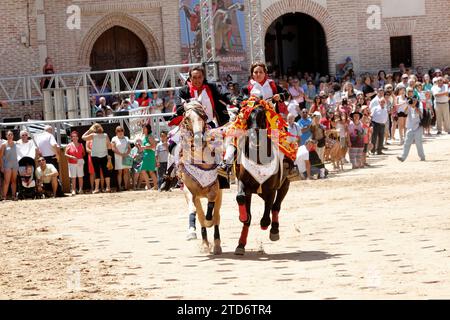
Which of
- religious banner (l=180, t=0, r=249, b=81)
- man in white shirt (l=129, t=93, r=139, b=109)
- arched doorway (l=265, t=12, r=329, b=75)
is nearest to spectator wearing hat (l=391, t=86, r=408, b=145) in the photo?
man in white shirt (l=129, t=93, r=139, b=109)

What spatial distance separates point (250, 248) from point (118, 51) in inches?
1102

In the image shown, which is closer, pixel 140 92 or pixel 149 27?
pixel 140 92

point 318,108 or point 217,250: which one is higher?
point 318,108

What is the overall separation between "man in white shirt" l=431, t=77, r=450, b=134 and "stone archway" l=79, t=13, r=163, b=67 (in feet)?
34.3

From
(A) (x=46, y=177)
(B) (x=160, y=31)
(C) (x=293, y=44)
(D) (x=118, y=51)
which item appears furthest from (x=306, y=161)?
(C) (x=293, y=44)

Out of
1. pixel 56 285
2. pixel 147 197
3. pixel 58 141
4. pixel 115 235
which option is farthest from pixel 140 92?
pixel 56 285

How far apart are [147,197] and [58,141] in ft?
12.9

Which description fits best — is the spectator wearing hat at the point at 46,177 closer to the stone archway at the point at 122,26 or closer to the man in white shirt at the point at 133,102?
the man in white shirt at the point at 133,102

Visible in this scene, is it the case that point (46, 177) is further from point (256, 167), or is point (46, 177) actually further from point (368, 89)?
point (256, 167)

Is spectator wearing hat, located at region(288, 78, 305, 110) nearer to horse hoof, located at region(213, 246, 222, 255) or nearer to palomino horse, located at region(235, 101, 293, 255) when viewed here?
horse hoof, located at region(213, 246, 222, 255)

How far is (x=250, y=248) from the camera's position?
611 inches

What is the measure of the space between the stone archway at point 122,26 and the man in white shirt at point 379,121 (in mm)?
12224

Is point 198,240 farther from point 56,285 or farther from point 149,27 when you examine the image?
point 149,27

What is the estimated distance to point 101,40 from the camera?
42812 millimetres
